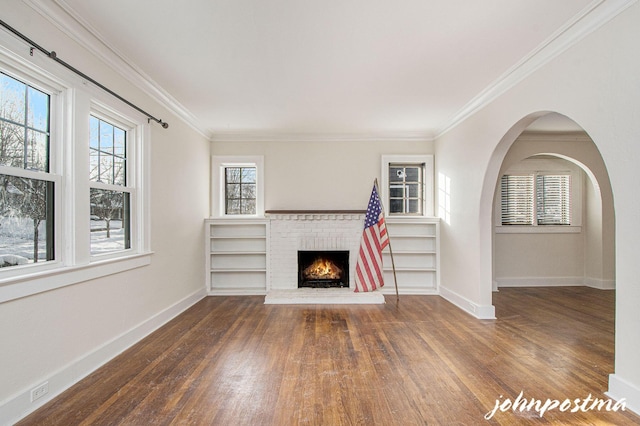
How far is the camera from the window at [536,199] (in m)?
6.11

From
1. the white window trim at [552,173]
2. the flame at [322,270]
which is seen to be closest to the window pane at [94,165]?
the flame at [322,270]

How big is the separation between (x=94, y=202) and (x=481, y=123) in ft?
14.6

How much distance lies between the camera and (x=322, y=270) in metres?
5.72

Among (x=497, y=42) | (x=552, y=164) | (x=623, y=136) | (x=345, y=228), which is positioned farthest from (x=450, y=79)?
(x=552, y=164)

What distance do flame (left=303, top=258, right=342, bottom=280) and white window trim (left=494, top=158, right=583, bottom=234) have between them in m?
3.20

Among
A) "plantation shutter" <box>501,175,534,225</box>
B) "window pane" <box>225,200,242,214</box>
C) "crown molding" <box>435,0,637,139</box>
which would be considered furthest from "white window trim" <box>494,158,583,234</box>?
"window pane" <box>225,200,242,214</box>

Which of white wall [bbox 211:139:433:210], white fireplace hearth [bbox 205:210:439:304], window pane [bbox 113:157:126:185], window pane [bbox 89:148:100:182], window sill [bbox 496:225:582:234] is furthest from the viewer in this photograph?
window sill [bbox 496:225:582:234]

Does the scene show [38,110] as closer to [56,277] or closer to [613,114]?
[56,277]

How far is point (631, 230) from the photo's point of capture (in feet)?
7.04

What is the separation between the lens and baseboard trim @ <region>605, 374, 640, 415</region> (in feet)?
6.89

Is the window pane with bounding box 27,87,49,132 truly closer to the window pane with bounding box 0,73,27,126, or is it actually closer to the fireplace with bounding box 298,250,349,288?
the window pane with bounding box 0,73,27,126

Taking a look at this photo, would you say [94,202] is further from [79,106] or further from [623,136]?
[623,136]

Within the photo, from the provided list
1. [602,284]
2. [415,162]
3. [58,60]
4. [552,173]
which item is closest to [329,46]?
[58,60]

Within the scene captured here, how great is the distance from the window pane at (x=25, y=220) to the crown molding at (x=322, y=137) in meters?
3.59
